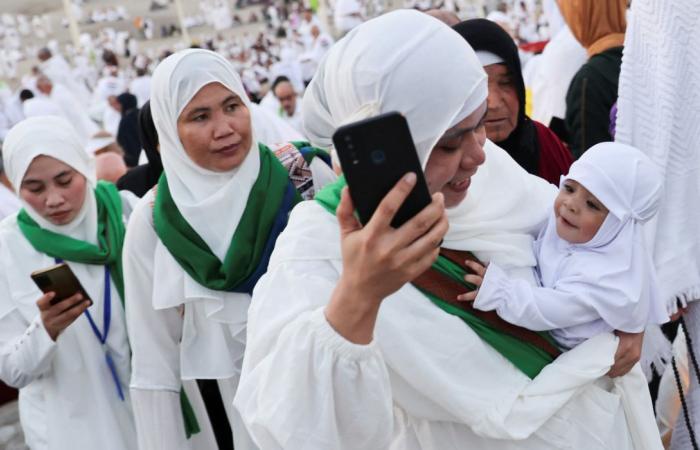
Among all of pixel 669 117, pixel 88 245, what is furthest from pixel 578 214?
pixel 88 245

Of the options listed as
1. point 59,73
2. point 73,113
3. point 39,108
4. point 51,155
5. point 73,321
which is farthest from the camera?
point 59,73

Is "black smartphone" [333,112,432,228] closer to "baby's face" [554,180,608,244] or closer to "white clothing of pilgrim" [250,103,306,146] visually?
"baby's face" [554,180,608,244]

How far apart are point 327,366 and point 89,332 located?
6.03 ft

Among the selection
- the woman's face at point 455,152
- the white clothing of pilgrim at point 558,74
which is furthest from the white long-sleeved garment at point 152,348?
the white clothing of pilgrim at point 558,74

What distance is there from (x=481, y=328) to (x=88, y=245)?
1804 mm

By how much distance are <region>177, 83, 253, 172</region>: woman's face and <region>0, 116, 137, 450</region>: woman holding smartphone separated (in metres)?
0.70

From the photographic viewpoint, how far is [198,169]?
252 cm

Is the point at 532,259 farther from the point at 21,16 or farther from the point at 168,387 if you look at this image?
the point at 21,16

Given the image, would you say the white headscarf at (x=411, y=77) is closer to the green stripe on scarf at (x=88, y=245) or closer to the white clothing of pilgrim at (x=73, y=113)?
the green stripe on scarf at (x=88, y=245)

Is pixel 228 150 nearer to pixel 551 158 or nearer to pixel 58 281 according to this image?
pixel 58 281

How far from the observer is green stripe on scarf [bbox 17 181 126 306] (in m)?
2.91

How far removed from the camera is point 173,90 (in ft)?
8.11

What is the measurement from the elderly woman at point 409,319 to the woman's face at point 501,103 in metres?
0.93

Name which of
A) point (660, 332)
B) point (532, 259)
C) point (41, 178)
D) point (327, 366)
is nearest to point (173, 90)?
point (41, 178)
